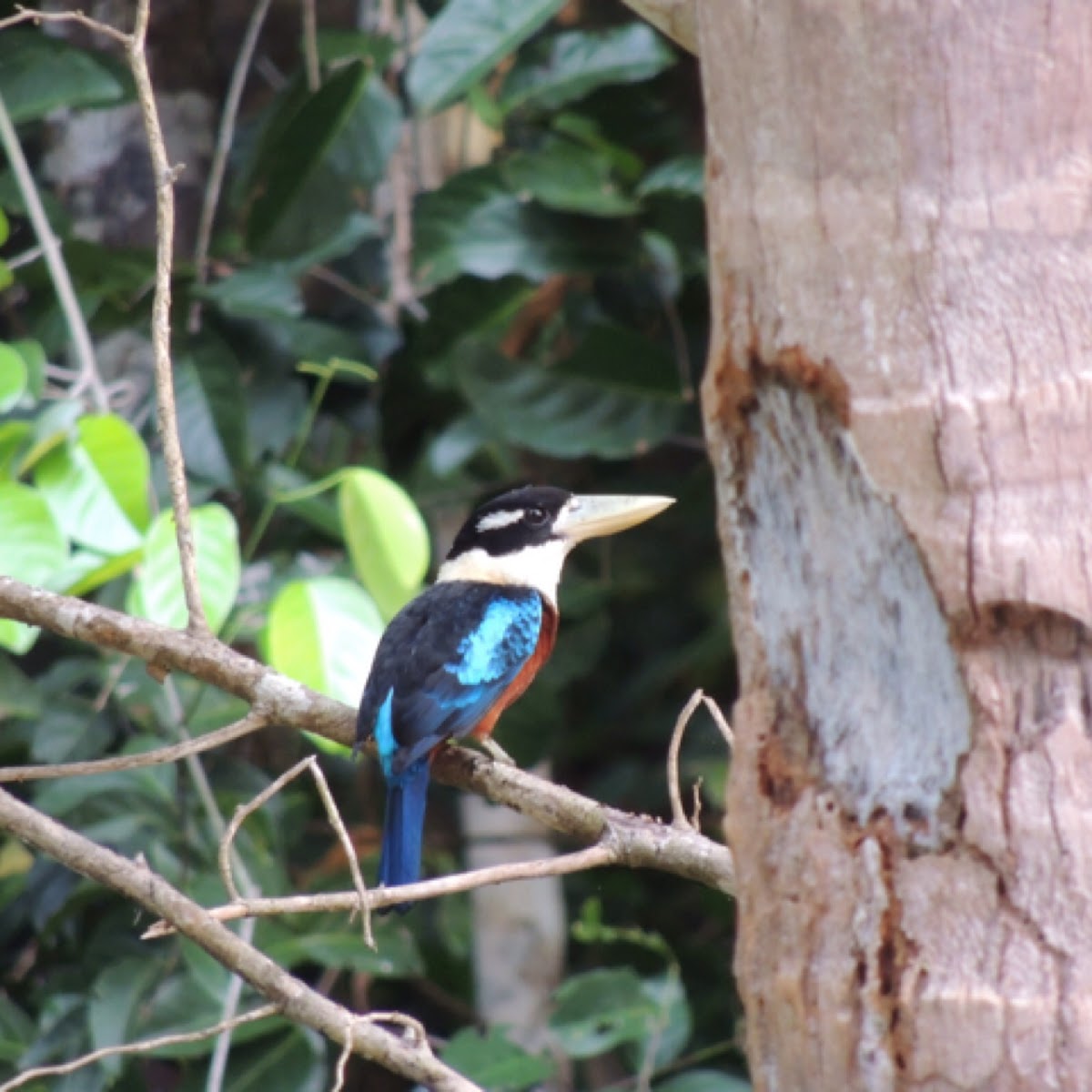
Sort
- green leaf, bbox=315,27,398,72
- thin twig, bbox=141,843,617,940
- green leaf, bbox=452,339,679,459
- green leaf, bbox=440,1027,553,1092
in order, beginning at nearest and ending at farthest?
1. thin twig, bbox=141,843,617,940
2. green leaf, bbox=440,1027,553,1092
3. green leaf, bbox=452,339,679,459
4. green leaf, bbox=315,27,398,72

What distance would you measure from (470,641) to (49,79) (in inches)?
54.7

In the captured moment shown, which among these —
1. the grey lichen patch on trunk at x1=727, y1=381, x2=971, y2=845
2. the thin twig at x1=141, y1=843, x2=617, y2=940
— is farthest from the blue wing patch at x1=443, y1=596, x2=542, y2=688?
the grey lichen patch on trunk at x1=727, y1=381, x2=971, y2=845

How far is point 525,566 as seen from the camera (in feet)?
11.3

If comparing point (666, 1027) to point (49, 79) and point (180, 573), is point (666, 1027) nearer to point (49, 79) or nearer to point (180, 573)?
point (180, 573)

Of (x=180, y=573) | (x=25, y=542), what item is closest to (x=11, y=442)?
(x=25, y=542)

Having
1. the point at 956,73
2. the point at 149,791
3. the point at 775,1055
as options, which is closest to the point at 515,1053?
the point at 149,791

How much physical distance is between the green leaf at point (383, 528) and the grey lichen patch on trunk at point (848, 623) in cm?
133

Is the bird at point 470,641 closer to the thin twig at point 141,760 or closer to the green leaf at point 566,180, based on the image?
the thin twig at point 141,760

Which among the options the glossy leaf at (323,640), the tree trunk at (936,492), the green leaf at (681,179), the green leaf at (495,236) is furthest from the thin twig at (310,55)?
the tree trunk at (936,492)

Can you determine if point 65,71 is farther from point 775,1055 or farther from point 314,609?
point 775,1055

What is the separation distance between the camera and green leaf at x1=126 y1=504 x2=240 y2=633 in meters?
2.41

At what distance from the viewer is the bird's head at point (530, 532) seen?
3.40 m

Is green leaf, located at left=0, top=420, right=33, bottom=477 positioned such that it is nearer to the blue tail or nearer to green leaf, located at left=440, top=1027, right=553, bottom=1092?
the blue tail

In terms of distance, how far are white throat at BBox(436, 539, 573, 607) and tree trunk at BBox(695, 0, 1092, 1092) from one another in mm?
2137
